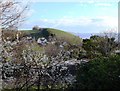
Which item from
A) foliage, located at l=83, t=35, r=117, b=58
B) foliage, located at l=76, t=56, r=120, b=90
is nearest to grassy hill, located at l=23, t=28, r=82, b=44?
foliage, located at l=83, t=35, r=117, b=58

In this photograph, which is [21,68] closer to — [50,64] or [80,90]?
[50,64]

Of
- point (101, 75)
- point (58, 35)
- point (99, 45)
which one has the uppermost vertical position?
point (58, 35)

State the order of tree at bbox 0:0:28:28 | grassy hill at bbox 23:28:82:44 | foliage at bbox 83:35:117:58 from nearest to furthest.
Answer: tree at bbox 0:0:28:28 < foliage at bbox 83:35:117:58 < grassy hill at bbox 23:28:82:44

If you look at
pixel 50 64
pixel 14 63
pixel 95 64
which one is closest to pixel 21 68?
pixel 14 63

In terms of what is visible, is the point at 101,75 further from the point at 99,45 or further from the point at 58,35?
the point at 58,35

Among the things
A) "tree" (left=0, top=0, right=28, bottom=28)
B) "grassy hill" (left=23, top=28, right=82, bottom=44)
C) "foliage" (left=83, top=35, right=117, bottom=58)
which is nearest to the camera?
"tree" (left=0, top=0, right=28, bottom=28)

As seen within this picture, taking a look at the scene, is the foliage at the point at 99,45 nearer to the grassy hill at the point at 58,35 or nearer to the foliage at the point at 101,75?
the grassy hill at the point at 58,35

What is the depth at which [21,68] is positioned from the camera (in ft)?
26.6

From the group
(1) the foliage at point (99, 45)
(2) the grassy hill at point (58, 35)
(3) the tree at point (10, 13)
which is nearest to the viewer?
(3) the tree at point (10, 13)

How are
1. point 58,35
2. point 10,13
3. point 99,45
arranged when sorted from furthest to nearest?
point 58,35
point 99,45
point 10,13

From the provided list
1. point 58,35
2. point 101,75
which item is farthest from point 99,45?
point 101,75

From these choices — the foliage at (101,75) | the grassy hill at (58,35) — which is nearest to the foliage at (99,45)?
the grassy hill at (58,35)

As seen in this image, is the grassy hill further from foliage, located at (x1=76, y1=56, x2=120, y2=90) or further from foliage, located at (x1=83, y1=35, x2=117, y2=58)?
foliage, located at (x1=76, y1=56, x2=120, y2=90)

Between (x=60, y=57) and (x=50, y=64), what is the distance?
50cm
